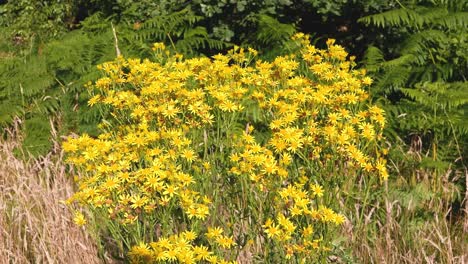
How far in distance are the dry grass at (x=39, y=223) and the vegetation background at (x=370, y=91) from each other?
1cm

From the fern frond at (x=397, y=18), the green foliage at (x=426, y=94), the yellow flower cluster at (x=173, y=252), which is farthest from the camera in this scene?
the fern frond at (x=397, y=18)

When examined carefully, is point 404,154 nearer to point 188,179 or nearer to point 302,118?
point 302,118

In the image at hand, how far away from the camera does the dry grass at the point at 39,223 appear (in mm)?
2807

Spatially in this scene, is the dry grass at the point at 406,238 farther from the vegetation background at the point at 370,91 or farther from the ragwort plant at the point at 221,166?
the ragwort plant at the point at 221,166

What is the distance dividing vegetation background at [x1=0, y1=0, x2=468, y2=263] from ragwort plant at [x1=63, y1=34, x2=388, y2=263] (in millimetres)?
405

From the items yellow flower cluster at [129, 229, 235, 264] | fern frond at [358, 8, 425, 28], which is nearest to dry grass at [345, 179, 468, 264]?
yellow flower cluster at [129, 229, 235, 264]

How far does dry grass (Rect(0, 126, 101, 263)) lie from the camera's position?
9.21ft

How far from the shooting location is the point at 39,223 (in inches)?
122

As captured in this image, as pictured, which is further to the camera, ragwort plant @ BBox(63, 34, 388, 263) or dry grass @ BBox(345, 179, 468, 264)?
dry grass @ BBox(345, 179, 468, 264)

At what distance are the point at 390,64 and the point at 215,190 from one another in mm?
2027

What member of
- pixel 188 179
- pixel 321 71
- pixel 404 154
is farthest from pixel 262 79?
pixel 404 154

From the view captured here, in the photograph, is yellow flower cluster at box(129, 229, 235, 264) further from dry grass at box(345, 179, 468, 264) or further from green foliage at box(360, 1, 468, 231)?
green foliage at box(360, 1, 468, 231)

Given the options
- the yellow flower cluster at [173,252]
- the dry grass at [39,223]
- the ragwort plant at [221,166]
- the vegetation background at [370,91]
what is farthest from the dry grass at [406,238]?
the dry grass at [39,223]

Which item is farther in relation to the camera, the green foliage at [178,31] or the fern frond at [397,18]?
the green foliage at [178,31]
